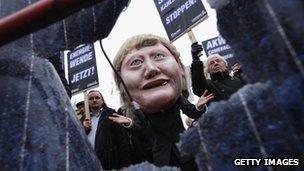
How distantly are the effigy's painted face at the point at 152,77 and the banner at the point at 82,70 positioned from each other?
435 cm

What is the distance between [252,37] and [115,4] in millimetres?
838

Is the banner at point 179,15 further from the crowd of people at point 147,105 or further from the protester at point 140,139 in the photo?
the protester at point 140,139

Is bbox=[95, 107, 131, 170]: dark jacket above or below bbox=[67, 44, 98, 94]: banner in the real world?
below

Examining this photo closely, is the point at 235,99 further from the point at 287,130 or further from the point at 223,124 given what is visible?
the point at 287,130

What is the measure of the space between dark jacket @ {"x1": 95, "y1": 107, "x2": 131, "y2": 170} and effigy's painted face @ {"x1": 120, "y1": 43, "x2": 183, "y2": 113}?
1.00 feet

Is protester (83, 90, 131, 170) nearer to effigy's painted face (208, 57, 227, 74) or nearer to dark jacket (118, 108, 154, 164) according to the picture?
dark jacket (118, 108, 154, 164)

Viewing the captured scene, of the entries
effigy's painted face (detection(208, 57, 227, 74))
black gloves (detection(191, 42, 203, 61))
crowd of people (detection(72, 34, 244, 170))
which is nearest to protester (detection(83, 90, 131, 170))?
crowd of people (detection(72, 34, 244, 170))

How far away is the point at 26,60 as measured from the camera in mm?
1962

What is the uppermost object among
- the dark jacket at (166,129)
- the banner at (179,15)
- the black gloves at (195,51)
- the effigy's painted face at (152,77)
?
the banner at (179,15)

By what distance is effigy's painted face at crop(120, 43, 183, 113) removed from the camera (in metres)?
2.06

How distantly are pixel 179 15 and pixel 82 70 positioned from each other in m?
1.96

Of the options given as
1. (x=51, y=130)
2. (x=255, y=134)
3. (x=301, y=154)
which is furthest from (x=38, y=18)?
(x=301, y=154)

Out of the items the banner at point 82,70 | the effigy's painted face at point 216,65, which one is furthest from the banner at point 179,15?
the banner at point 82,70

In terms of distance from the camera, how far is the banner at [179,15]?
557 centimetres
